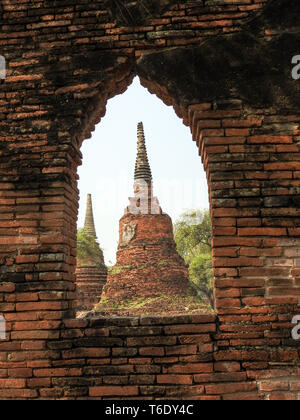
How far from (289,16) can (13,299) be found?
3827 millimetres

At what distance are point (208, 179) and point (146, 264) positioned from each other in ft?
38.5

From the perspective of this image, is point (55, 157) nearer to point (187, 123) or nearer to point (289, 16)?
point (187, 123)

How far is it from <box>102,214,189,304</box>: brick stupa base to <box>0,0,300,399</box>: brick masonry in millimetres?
11105

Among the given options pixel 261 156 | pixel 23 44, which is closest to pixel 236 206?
pixel 261 156

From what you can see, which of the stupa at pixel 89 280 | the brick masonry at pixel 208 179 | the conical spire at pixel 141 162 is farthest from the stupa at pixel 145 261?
the brick masonry at pixel 208 179

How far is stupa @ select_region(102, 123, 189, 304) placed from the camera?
14617 millimetres

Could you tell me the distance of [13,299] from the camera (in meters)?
3.39

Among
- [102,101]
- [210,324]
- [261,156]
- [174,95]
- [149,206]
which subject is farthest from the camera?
[149,206]

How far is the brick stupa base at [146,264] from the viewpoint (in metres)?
14.6

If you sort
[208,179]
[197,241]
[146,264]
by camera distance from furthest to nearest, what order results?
[197,241] < [146,264] < [208,179]

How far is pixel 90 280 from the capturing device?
18891 millimetres

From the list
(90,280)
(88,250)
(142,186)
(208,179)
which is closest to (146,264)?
(142,186)

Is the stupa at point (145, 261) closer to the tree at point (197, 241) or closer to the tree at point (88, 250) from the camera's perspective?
the tree at point (88, 250)

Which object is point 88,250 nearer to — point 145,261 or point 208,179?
point 145,261
